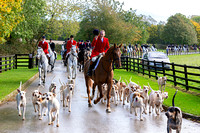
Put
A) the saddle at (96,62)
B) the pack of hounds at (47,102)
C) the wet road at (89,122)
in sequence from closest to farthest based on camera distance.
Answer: the wet road at (89,122), the pack of hounds at (47,102), the saddle at (96,62)

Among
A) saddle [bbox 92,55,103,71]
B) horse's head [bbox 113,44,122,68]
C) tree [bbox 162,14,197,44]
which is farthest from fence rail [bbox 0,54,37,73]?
tree [bbox 162,14,197,44]

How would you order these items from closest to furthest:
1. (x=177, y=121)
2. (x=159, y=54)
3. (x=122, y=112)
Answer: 1. (x=177, y=121)
2. (x=122, y=112)
3. (x=159, y=54)

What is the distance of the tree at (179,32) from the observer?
100 metres

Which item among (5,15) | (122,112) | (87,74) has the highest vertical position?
(5,15)

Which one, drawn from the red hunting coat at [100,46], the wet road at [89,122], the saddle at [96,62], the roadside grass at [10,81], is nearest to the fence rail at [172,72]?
the red hunting coat at [100,46]

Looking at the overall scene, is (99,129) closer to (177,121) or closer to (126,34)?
(177,121)

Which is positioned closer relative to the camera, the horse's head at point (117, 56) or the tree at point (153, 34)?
the horse's head at point (117, 56)

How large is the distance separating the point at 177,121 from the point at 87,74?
220 inches

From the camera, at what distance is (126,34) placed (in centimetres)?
5409

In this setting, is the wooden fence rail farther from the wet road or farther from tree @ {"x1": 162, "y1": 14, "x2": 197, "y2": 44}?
tree @ {"x1": 162, "y1": 14, "x2": 197, "y2": 44}

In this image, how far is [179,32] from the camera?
100125 millimetres

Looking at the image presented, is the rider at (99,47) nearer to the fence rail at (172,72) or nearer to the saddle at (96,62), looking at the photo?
the saddle at (96,62)

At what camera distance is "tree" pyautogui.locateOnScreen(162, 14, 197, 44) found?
100100 millimetres

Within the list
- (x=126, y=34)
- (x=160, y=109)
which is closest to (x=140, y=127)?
(x=160, y=109)
